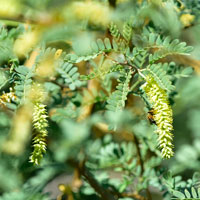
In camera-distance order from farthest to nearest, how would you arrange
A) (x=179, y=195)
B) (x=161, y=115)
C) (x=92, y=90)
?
1. (x=92, y=90)
2. (x=179, y=195)
3. (x=161, y=115)

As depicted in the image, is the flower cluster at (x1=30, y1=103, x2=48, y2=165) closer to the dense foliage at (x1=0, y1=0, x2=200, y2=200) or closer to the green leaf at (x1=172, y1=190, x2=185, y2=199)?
the dense foliage at (x1=0, y1=0, x2=200, y2=200)

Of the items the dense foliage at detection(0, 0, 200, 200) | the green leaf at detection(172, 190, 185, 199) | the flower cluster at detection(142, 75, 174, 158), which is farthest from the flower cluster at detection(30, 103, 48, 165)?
the green leaf at detection(172, 190, 185, 199)

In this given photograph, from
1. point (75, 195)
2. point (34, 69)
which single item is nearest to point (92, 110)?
point (75, 195)

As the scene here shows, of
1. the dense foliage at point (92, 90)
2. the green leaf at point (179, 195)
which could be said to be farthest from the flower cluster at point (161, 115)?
the green leaf at point (179, 195)

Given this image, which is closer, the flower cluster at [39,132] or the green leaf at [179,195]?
the flower cluster at [39,132]

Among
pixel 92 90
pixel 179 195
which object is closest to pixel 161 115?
pixel 179 195

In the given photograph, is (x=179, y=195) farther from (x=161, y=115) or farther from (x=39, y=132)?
(x=39, y=132)

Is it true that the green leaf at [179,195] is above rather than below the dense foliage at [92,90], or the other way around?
below

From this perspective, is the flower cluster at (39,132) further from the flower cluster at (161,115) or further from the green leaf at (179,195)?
the green leaf at (179,195)

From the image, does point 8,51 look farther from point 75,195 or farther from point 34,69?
point 75,195
